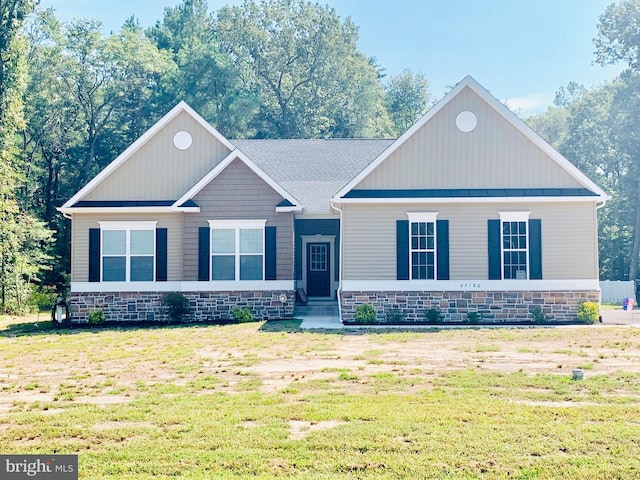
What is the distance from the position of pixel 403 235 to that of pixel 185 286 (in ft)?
21.3

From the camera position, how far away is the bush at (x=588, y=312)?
54.6 feet

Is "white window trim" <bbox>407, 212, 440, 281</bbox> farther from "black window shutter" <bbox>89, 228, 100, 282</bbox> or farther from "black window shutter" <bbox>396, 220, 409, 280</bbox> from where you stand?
"black window shutter" <bbox>89, 228, 100, 282</bbox>

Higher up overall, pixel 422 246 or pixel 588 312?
pixel 422 246

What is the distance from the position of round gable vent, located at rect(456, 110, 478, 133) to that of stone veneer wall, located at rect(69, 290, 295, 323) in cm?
678

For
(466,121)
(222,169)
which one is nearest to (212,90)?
(222,169)

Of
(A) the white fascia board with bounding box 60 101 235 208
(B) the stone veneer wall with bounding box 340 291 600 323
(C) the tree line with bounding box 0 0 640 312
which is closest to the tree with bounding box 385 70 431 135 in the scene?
(C) the tree line with bounding box 0 0 640 312

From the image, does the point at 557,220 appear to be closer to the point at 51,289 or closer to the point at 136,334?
the point at 136,334

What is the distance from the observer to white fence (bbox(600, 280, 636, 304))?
2878 centimetres

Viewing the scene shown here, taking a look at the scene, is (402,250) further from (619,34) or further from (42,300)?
(619,34)

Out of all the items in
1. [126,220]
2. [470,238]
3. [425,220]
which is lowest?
[470,238]

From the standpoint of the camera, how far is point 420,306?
17.0 m

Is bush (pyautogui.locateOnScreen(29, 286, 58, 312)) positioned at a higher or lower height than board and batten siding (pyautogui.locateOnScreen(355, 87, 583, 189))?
lower

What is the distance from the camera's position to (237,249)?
59.5ft

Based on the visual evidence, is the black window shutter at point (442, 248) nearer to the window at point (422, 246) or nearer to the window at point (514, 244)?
the window at point (422, 246)
